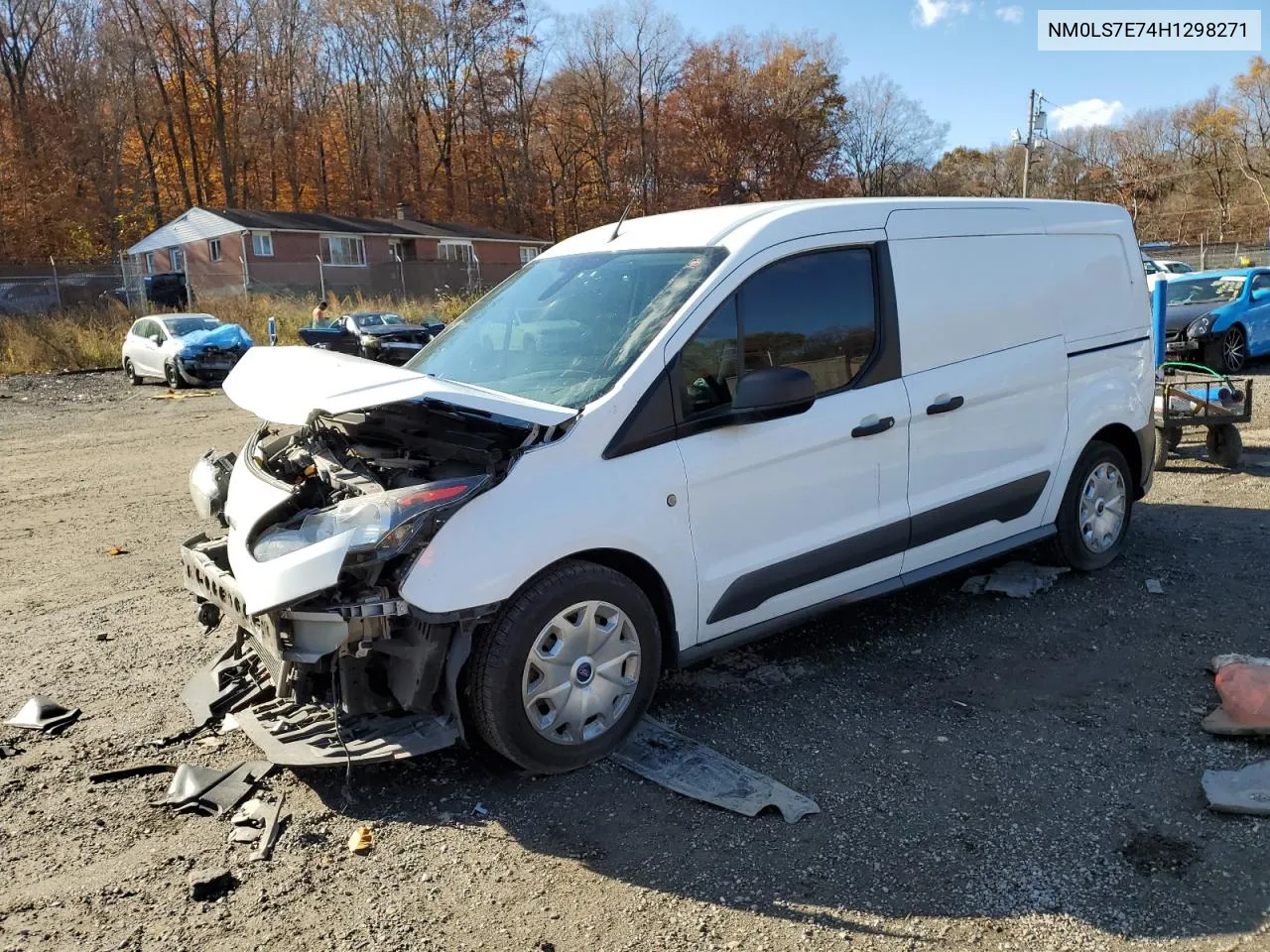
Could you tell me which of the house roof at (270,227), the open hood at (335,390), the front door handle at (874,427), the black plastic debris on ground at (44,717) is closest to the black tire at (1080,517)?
the front door handle at (874,427)

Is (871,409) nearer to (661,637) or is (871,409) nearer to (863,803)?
(661,637)

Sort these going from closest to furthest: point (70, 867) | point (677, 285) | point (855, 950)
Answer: point (855, 950) < point (70, 867) < point (677, 285)

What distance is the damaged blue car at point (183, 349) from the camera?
67.1 feet

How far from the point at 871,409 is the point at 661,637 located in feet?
4.59

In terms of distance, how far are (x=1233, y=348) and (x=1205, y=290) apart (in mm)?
1924

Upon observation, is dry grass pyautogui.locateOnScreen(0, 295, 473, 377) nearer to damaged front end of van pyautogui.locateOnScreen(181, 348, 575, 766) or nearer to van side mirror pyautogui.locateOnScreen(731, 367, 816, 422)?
damaged front end of van pyautogui.locateOnScreen(181, 348, 575, 766)

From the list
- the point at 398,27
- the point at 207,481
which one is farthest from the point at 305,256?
the point at 207,481

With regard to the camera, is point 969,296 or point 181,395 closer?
point 969,296

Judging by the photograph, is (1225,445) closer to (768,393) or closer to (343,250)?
(768,393)

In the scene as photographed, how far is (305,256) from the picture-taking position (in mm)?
44094

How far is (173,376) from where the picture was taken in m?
20.7

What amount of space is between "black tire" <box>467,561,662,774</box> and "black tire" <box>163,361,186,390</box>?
64.3 ft

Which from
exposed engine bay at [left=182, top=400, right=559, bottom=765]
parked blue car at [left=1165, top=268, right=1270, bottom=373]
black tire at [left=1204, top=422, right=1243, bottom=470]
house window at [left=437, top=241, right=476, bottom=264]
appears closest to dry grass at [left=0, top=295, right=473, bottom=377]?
parked blue car at [left=1165, top=268, right=1270, bottom=373]

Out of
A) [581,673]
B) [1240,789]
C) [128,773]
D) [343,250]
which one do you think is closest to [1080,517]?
[1240,789]
